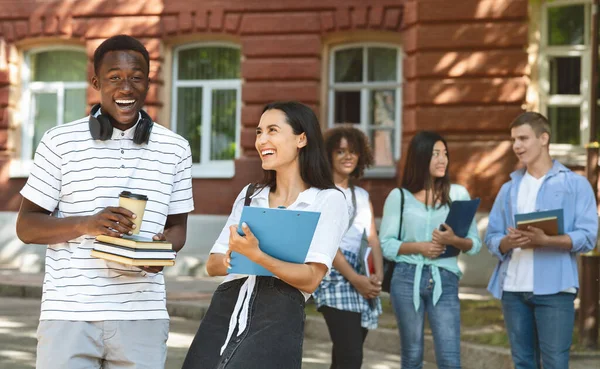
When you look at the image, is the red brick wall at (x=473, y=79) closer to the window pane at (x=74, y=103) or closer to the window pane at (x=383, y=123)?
the window pane at (x=383, y=123)

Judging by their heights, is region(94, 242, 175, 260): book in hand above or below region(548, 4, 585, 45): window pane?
below

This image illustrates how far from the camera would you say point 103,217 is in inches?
133

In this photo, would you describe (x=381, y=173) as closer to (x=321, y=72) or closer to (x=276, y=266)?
(x=321, y=72)

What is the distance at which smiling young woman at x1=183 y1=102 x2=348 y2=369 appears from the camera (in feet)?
11.3

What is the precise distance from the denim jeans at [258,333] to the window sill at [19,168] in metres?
13.7

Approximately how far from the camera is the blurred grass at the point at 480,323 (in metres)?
8.49

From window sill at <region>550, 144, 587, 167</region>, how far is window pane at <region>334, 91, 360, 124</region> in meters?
3.26

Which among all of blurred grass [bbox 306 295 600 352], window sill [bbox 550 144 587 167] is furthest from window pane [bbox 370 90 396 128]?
blurred grass [bbox 306 295 600 352]

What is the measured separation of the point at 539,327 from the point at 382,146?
389 inches

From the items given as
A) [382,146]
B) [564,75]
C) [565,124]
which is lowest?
[382,146]

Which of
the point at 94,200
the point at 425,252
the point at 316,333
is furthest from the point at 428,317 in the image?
the point at 316,333

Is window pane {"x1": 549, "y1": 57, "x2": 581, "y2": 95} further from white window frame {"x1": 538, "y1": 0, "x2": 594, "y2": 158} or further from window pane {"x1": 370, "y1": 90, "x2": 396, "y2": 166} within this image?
window pane {"x1": 370, "y1": 90, "x2": 396, "y2": 166}

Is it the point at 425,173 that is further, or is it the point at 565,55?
the point at 565,55

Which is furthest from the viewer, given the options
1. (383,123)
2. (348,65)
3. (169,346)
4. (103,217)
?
(348,65)
